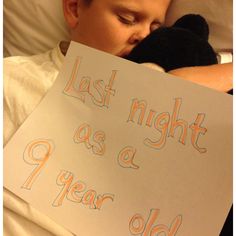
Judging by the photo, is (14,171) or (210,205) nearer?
(210,205)

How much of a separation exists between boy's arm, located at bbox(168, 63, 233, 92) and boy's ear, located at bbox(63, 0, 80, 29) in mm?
270

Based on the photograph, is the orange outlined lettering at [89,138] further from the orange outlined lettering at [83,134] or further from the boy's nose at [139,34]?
the boy's nose at [139,34]

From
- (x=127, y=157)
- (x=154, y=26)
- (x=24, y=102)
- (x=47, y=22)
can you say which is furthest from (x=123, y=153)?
(x=47, y=22)

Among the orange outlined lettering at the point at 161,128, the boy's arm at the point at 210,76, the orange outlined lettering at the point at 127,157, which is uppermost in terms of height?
the boy's arm at the point at 210,76

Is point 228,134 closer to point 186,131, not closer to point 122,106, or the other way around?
point 186,131

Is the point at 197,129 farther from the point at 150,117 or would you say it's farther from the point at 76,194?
the point at 76,194

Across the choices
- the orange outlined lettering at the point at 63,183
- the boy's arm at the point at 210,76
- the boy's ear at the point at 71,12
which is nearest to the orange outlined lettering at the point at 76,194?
the orange outlined lettering at the point at 63,183

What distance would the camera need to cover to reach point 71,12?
27.2 inches

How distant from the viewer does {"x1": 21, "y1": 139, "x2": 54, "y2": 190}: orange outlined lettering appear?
1.68 feet

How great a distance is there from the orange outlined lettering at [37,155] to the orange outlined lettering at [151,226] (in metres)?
0.18

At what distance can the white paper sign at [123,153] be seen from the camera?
427 mm

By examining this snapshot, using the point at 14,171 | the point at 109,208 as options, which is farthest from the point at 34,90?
the point at 109,208

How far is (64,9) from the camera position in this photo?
0.70 m

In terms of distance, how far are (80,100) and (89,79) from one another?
0.04 meters
